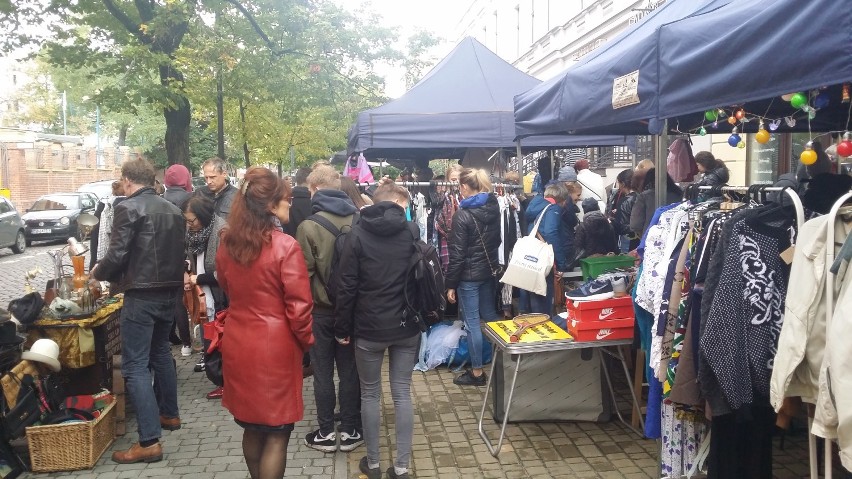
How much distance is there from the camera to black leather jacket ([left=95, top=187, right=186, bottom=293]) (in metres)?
4.51

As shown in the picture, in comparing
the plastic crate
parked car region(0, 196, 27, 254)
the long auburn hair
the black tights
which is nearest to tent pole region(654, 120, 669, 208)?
the plastic crate

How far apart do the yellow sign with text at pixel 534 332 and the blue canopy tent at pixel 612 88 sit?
140 cm

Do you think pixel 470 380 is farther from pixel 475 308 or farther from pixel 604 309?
pixel 604 309

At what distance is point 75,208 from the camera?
2153 centimetres

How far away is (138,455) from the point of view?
4.59 metres

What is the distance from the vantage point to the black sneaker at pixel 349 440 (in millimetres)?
4797

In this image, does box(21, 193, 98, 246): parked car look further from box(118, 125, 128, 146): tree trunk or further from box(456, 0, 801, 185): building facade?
box(118, 125, 128, 146): tree trunk

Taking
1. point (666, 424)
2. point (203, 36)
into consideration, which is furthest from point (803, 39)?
point (203, 36)

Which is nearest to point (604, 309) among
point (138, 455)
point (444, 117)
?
point (138, 455)

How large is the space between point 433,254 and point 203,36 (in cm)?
846

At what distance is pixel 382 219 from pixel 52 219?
64.2 ft

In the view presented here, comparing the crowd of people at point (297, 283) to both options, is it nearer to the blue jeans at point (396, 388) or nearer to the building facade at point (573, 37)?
the blue jeans at point (396, 388)

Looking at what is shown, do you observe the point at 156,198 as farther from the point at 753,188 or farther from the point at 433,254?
the point at 753,188

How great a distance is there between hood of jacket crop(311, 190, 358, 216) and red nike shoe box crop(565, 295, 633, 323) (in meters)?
1.61
